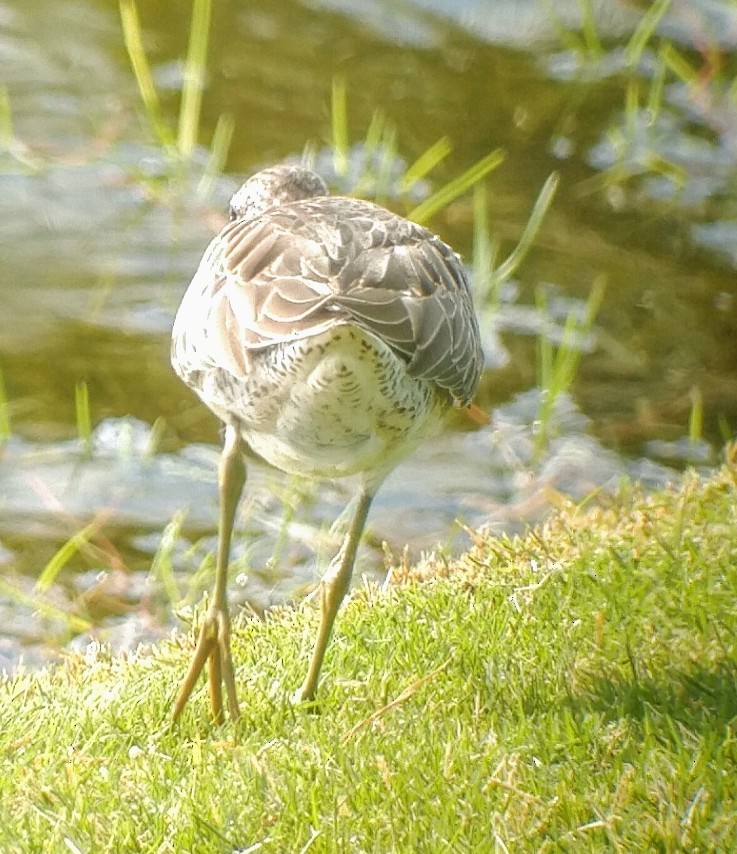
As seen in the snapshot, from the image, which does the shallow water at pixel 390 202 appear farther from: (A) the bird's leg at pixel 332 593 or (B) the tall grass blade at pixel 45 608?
(A) the bird's leg at pixel 332 593

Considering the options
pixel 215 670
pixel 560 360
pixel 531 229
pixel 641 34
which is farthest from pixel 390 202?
pixel 215 670

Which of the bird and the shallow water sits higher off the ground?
the bird

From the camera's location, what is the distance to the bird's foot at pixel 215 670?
16.7ft

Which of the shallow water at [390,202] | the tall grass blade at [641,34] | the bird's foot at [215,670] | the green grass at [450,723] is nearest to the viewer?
the green grass at [450,723]

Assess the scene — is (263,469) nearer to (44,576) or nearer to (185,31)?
(44,576)

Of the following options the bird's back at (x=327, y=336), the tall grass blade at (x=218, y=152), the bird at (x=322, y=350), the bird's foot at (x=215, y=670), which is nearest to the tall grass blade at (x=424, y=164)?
the tall grass blade at (x=218, y=152)

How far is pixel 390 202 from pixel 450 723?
5059 mm

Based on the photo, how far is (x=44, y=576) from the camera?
22.8ft

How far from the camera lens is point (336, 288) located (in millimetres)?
4688

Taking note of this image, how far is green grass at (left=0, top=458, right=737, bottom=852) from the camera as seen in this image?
4238mm

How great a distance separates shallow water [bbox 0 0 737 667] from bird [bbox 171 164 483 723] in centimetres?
187

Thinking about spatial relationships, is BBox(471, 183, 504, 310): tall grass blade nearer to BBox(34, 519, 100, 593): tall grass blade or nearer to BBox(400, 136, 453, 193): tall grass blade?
BBox(400, 136, 453, 193): tall grass blade

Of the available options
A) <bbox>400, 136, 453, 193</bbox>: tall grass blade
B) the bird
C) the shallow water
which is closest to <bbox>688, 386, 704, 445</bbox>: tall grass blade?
the shallow water

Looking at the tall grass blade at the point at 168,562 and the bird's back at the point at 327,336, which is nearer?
the bird's back at the point at 327,336
